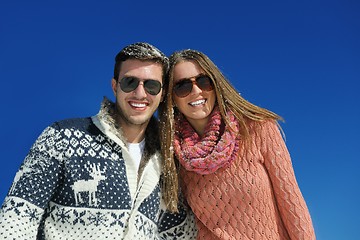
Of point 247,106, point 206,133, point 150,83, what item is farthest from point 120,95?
point 247,106

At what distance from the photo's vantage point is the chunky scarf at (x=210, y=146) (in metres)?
4.20

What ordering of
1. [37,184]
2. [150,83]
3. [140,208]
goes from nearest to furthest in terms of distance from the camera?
[37,184], [140,208], [150,83]

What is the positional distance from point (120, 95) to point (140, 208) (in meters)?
1.05

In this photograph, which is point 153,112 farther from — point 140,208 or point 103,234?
point 103,234

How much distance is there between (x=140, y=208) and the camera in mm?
4082

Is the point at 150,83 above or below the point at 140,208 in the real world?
above

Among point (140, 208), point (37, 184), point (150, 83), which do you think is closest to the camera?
point (37, 184)

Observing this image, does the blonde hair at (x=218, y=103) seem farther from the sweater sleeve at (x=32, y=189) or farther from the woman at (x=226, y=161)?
the sweater sleeve at (x=32, y=189)

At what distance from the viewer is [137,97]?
429 cm

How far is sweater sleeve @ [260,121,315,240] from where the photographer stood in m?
4.12

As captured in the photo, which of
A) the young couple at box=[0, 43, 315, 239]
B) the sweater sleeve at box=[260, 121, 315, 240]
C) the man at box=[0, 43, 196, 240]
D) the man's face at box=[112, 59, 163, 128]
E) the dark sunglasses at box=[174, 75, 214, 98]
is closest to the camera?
the man at box=[0, 43, 196, 240]

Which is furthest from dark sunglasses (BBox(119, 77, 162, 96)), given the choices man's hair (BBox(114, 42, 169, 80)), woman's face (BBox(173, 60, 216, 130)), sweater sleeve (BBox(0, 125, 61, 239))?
sweater sleeve (BBox(0, 125, 61, 239))

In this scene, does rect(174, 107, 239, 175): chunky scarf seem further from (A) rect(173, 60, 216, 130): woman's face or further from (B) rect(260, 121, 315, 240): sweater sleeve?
(B) rect(260, 121, 315, 240): sweater sleeve

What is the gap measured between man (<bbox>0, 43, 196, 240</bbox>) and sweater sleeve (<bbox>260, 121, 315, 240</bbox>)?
1.03 meters
